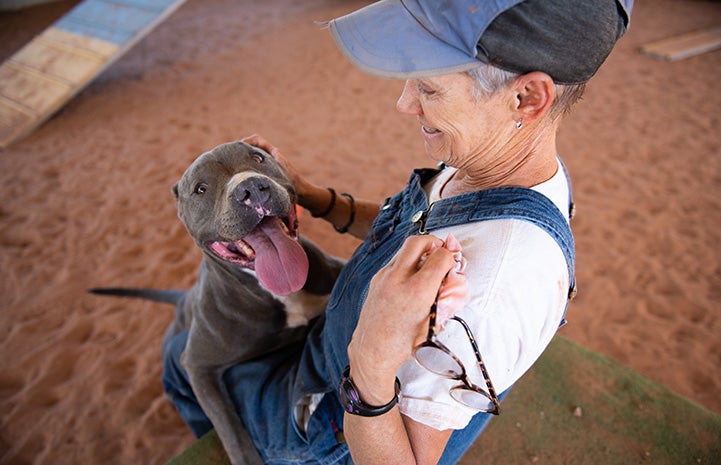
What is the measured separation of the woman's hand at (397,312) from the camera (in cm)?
92

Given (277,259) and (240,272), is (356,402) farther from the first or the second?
(240,272)

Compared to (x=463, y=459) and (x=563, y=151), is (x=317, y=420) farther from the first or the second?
(x=563, y=151)

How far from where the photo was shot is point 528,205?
1.08 metres

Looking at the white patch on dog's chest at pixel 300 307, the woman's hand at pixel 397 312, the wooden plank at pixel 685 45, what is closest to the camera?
the woman's hand at pixel 397 312

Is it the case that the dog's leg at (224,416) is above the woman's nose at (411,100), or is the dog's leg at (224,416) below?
below

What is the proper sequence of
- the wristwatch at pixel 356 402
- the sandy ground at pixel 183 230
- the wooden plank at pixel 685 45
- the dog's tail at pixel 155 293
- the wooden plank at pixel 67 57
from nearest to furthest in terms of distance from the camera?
1. the wristwatch at pixel 356 402
2. the dog's tail at pixel 155 293
3. the sandy ground at pixel 183 230
4. the wooden plank at pixel 67 57
5. the wooden plank at pixel 685 45

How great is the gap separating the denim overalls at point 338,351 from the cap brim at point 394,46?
31 centimetres

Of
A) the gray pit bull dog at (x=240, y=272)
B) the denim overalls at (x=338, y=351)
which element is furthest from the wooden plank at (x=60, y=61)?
the denim overalls at (x=338, y=351)

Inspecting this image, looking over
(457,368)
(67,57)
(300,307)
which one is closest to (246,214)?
(300,307)

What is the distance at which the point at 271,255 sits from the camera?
5.60ft

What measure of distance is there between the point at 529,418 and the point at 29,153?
6.01 metres

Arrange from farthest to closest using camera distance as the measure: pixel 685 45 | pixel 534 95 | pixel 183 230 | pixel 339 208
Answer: pixel 685 45 < pixel 183 230 < pixel 339 208 < pixel 534 95

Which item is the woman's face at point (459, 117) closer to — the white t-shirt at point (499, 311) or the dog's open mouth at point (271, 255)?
the white t-shirt at point (499, 311)

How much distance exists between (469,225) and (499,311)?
8.8 inches
